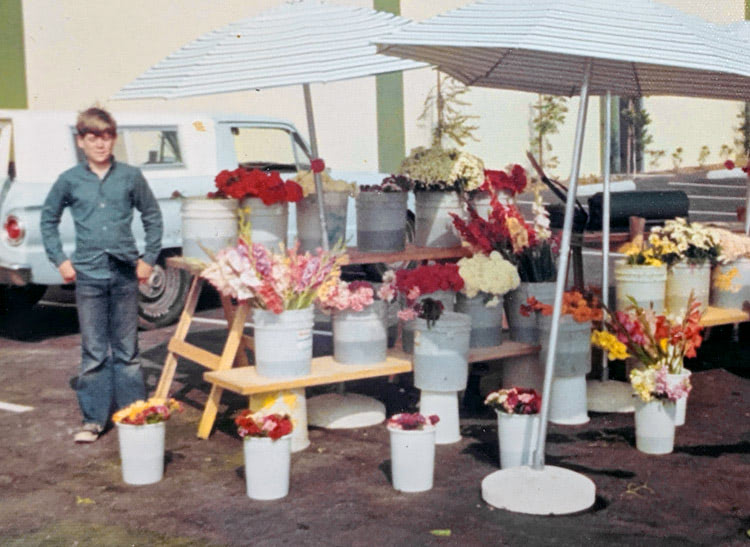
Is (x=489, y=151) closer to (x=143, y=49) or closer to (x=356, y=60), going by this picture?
(x=143, y=49)

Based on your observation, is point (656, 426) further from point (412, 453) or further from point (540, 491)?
point (412, 453)

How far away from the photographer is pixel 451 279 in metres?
5.78

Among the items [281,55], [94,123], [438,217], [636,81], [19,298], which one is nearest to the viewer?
[281,55]

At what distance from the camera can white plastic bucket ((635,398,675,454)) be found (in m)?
5.35

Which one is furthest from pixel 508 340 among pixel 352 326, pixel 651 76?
pixel 651 76

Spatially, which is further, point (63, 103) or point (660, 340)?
point (63, 103)

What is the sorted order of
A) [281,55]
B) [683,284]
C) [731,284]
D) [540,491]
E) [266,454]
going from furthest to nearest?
[731,284], [683,284], [281,55], [266,454], [540,491]

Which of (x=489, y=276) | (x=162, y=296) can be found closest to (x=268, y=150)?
(x=162, y=296)

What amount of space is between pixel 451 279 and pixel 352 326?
60cm

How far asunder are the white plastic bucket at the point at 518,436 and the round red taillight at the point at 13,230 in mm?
4629

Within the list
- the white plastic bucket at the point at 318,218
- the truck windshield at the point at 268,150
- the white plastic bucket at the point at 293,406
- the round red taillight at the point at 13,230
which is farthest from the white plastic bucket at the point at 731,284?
the round red taillight at the point at 13,230

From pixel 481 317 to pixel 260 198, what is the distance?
1450 mm

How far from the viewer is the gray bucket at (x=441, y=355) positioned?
18.4 feet

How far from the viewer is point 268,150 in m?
10.6
